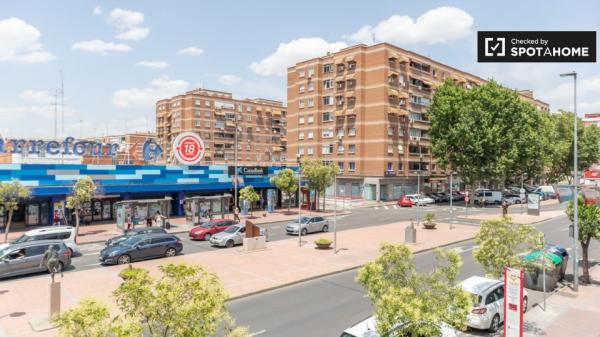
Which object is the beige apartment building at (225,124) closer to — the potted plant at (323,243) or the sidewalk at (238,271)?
the sidewalk at (238,271)

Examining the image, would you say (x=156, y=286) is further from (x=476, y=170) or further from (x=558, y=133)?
(x=558, y=133)

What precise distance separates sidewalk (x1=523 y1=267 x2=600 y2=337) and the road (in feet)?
3.52

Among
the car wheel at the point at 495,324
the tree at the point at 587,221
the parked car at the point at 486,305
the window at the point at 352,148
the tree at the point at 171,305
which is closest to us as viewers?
the tree at the point at 171,305

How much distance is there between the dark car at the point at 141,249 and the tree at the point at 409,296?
18.6 m

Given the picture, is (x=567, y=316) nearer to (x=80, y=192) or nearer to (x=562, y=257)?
(x=562, y=257)

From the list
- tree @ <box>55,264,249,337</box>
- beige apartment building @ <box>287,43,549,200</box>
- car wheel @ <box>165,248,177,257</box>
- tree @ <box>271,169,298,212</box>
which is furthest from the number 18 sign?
tree @ <box>55,264,249,337</box>

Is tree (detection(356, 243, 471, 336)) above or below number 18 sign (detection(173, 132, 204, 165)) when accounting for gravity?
below

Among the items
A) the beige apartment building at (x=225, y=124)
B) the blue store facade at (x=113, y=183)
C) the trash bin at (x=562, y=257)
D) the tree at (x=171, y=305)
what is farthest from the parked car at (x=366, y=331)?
the beige apartment building at (x=225, y=124)

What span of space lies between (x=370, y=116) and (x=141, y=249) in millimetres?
49385

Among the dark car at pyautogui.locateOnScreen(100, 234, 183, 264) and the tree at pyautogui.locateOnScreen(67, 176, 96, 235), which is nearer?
the dark car at pyautogui.locateOnScreen(100, 234, 183, 264)

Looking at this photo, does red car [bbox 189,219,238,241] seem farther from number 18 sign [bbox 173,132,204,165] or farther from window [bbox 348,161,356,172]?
window [bbox 348,161,356,172]

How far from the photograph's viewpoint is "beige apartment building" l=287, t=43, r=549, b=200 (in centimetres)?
6644

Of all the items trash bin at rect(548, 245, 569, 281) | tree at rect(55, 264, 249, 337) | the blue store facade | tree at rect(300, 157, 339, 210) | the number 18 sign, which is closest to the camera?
tree at rect(55, 264, 249, 337)

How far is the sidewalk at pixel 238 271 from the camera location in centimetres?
1692
